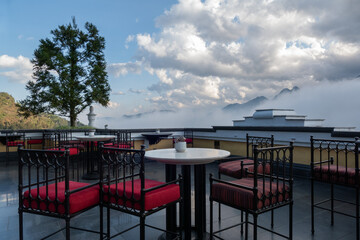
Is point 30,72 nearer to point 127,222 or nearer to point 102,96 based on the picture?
point 102,96

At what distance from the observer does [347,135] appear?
3318 mm

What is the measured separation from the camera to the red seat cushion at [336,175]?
1.89m

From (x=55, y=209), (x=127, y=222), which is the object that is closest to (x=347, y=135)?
(x=127, y=222)

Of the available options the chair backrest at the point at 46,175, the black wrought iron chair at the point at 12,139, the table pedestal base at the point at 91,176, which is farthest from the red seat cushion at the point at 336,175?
the black wrought iron chair at the point at 12,139

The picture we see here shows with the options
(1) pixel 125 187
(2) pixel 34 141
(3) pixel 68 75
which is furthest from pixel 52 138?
(3) pixel 68 75

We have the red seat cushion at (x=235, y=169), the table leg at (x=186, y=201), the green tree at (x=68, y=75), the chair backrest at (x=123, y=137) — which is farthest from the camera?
the green tree at (x=68, y=75)

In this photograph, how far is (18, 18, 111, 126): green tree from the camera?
11.5 meters

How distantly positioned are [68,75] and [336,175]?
12.1m

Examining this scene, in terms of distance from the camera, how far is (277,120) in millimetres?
4797

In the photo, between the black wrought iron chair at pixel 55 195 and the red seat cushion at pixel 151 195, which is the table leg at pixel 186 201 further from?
the black wrought iron chair at pixel 55 195

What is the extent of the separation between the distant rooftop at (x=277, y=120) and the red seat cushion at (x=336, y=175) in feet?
7.92

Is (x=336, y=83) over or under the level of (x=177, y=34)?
under

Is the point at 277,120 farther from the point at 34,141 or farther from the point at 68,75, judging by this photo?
the point at 68,75

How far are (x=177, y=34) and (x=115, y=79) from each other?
7.11 m
